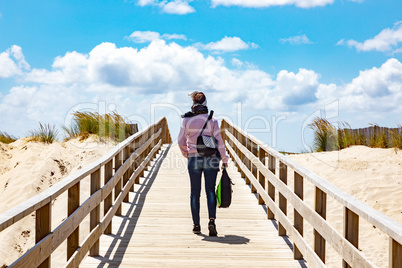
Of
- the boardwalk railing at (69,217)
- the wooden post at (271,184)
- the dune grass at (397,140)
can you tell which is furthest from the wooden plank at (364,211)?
the dune grass at (397,140)

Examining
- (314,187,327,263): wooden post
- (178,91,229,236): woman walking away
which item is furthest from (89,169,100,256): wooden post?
(314,187,327,263): wooden post

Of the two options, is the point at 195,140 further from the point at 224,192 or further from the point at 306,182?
the point at 306,182

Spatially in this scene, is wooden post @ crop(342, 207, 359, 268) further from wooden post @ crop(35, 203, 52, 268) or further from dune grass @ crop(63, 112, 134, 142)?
dune grass @ crop(63, 112, 134, 142)

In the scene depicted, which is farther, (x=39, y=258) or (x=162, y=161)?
(x=162, y=161)

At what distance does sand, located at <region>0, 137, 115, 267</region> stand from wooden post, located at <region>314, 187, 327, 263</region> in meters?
8.02

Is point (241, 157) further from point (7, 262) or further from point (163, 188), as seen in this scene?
point (7, 262)

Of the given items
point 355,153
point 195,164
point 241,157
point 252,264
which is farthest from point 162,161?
A: point 252,264

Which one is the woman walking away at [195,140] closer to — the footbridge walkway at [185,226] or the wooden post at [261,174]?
the footbridge walkway at [185,226]

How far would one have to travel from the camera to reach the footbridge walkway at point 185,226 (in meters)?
3.15

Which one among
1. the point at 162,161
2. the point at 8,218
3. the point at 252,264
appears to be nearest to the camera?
the point at 8,218

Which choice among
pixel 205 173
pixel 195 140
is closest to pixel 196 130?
pixel 195 140

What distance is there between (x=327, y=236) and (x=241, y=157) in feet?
21.6

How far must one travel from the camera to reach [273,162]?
21.8 ft

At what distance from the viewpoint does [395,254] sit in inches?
101
